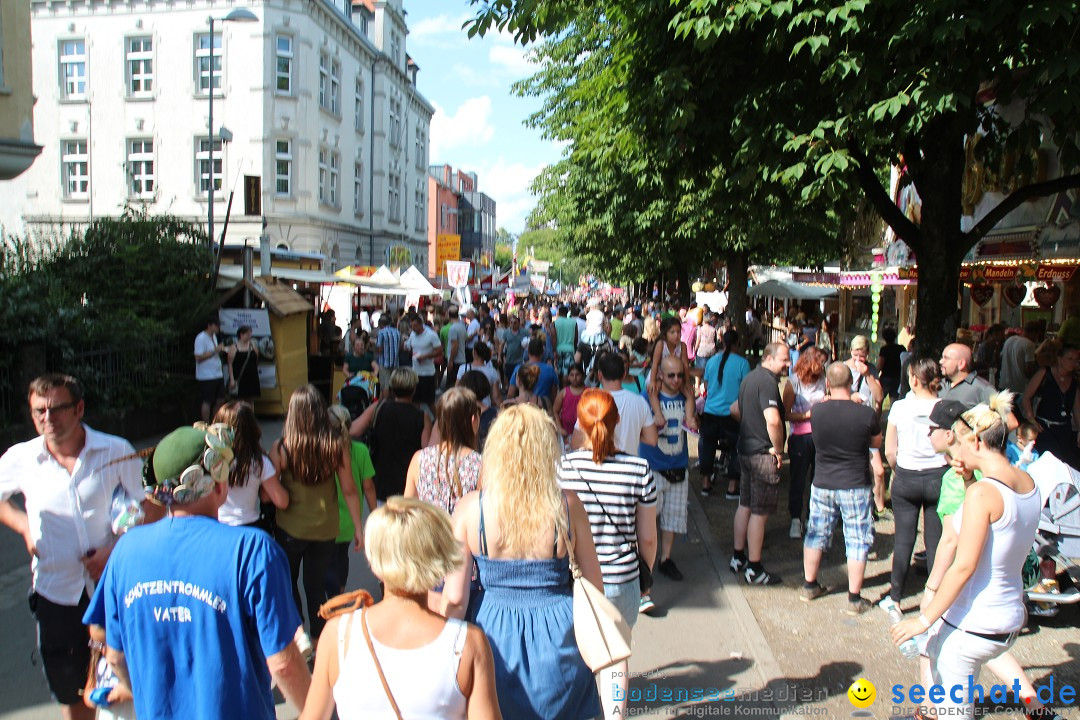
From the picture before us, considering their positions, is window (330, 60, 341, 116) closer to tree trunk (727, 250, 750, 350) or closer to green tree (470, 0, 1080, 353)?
tree trunk (727, 250, 750, 350)

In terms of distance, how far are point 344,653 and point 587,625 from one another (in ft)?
2.94

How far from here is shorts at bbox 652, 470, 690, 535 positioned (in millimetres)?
6215

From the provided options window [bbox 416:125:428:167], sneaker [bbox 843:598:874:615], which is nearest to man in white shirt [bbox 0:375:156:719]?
sneaker [bbox 843:598:874:615]

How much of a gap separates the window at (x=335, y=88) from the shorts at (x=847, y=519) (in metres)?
34.2

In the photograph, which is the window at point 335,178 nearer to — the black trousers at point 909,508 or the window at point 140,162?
the window at point 140,162

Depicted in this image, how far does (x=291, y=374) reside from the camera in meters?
13.8

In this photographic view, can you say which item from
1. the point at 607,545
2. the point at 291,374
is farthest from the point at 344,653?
the point at 291,374

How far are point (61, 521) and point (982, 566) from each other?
382cm

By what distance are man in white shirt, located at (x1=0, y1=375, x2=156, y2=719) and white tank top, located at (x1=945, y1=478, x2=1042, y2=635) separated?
353cm

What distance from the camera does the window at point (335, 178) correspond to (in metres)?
36.0

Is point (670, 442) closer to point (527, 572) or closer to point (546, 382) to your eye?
point (546, 382)

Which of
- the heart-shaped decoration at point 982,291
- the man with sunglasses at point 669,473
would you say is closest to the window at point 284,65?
the heart-shaped decoration at point 982,291

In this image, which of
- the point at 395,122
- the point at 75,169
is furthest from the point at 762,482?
the point at 395,122

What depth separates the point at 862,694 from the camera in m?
4.43
